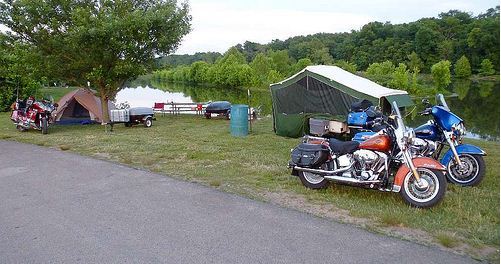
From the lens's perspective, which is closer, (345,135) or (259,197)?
(259,197)

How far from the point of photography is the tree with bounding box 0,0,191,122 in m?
12.9

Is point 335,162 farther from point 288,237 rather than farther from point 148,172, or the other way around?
point 148,172

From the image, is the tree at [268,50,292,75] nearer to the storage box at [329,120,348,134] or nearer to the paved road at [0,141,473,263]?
the storage box at [329,120,348,134]

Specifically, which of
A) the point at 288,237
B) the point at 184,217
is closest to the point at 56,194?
the point at 184,217

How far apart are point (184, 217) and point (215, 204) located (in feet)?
1.87

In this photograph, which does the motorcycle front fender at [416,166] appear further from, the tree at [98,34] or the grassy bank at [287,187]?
the tree at [98,34]

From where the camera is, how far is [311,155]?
18.6ft

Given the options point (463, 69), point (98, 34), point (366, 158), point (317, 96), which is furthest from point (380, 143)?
point (463, 69)

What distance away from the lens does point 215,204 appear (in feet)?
16.5

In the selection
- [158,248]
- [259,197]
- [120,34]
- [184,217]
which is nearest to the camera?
[158,248]

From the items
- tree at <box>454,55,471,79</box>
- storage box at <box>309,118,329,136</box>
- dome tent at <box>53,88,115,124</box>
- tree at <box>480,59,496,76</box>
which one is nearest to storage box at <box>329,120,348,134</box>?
storage box at <box>309,118,329,136</box>

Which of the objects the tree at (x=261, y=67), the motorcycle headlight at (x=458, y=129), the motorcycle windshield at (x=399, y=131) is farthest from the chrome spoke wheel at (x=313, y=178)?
the tree at (x=261, y=67)

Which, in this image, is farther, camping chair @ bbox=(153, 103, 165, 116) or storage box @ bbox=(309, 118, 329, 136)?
camping chair @ bbox=(153, 103, 165, 116)

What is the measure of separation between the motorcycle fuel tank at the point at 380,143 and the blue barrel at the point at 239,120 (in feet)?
21.7
